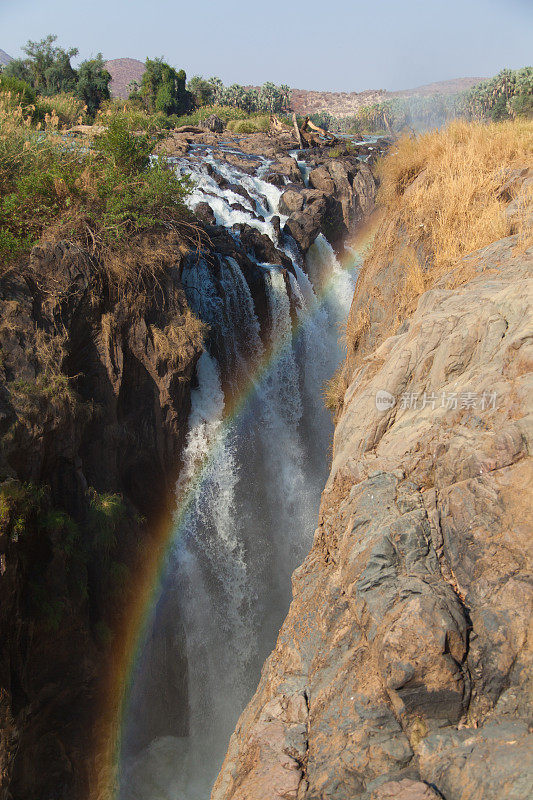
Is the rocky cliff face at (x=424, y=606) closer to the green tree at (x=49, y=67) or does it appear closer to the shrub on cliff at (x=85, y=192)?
the shrub on cliff at (x=85, y=192)

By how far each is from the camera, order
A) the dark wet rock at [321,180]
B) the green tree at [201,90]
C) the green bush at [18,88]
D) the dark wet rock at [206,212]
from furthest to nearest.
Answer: the green tree at [201,90]
the dark wet rock at [321,180]
the green bush at [18,88]
the dark wet rock at [206,212]

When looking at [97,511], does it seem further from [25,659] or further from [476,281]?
[476,281]

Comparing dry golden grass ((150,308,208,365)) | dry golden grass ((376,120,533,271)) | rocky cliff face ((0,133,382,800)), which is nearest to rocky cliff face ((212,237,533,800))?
dry golden grass ((376,120,533,271))

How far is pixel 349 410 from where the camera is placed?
20.5 ft

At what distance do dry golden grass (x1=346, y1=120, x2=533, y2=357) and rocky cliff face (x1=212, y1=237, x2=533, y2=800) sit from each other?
5.94ft

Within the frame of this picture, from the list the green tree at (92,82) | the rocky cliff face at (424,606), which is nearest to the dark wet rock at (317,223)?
the rocky cliff face at (424,606)

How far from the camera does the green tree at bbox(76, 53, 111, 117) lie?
105 ft

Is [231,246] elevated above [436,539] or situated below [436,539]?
above

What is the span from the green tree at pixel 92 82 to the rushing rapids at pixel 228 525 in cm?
2567

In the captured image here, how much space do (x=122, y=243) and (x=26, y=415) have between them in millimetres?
3708

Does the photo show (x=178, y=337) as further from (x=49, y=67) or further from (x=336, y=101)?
(x=336, y=101)

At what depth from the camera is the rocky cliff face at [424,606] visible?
10.1 ft

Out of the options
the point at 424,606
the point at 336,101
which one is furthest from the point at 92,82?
the point at 336,101

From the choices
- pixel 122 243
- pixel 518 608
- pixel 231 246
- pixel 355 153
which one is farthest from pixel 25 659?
pixel 355 153
